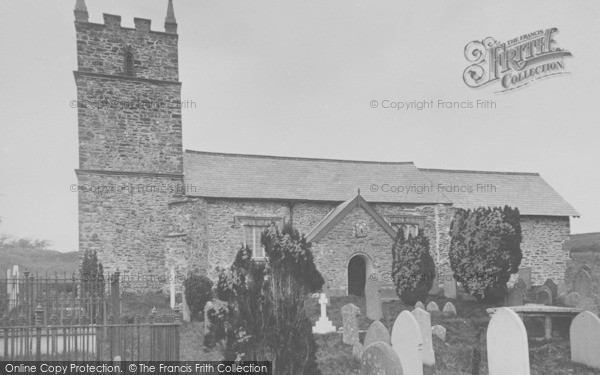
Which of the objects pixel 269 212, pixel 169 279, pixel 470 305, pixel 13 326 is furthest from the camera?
pixel 269 212

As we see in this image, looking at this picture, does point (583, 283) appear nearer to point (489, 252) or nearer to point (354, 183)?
point (489, 252)

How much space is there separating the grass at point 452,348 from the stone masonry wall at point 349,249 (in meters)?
3.59

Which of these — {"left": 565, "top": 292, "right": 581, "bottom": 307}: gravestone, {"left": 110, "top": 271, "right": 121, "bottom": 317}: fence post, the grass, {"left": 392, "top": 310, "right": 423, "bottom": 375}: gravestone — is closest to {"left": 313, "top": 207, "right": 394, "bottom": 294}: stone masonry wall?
the grass

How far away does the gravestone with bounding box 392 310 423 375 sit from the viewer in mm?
13336

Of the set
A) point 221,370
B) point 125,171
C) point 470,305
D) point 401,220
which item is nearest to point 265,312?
point 221,370

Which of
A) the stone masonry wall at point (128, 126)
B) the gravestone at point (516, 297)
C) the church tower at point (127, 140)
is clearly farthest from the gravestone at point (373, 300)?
the stone masonry wall at point (128, 126)

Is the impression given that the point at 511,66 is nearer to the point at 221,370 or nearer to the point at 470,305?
the point at 470,305

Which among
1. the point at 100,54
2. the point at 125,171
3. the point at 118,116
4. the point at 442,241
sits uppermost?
the point at 100,54

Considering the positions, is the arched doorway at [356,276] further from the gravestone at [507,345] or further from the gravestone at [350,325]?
the gravestone at [507,345]

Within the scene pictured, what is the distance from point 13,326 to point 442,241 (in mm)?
20934

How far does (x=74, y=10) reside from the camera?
26.7 m

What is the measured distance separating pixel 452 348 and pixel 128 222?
1405 cm

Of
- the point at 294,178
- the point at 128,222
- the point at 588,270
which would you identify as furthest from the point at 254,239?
the point at 588,270

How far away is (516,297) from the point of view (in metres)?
22.5
